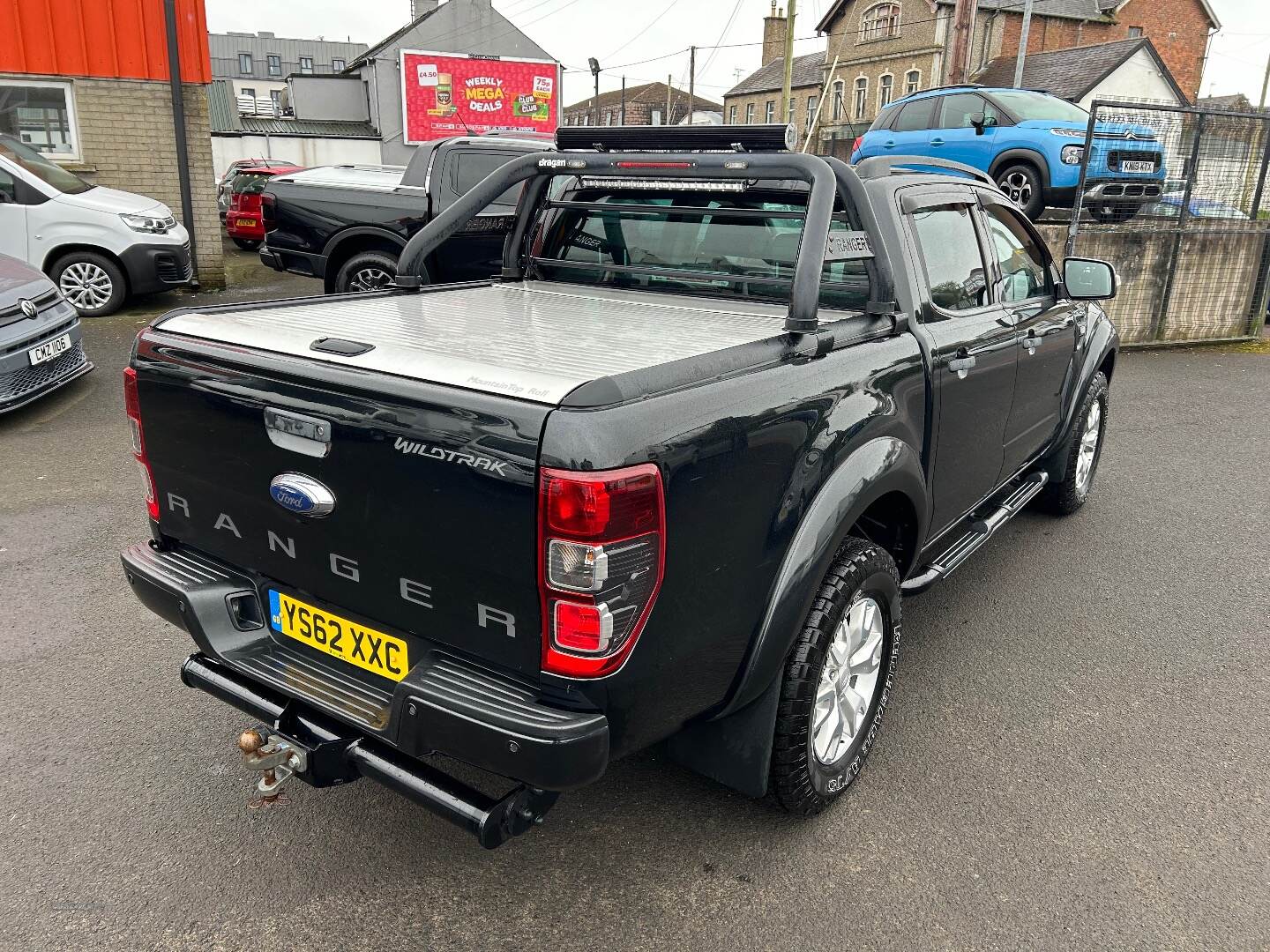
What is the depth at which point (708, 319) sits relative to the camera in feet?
10.3

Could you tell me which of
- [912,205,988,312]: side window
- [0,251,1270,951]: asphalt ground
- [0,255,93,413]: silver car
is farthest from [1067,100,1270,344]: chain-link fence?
[0,255,93,413]: silver car

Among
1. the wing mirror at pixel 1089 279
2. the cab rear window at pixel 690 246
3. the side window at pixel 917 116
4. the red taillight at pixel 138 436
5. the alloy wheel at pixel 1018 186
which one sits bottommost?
the red taillight at pixel 138 436

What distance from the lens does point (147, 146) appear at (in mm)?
11750

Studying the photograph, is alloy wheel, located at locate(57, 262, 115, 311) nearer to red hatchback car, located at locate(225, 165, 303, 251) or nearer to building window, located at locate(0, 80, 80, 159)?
building window, located at locate(0, 80, 80, 159)

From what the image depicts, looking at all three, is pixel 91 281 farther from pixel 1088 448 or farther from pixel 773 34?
pixel 773 34

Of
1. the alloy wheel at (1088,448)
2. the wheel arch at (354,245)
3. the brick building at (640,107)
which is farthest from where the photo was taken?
the brick building at (640,107)

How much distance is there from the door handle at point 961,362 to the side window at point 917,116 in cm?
1133

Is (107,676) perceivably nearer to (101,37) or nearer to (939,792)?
(939,792)

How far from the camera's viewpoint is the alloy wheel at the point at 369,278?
9812 mm

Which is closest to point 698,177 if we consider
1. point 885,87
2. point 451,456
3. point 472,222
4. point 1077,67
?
point 451,456

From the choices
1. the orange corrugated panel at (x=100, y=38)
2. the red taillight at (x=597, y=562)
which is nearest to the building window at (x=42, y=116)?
the orange corrugated panel at (x=100, y=38)

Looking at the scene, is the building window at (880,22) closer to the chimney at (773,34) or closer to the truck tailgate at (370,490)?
the chimney at (773,34)

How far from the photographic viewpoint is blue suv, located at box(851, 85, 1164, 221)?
10.6m

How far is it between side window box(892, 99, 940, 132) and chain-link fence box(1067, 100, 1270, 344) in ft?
10.6
